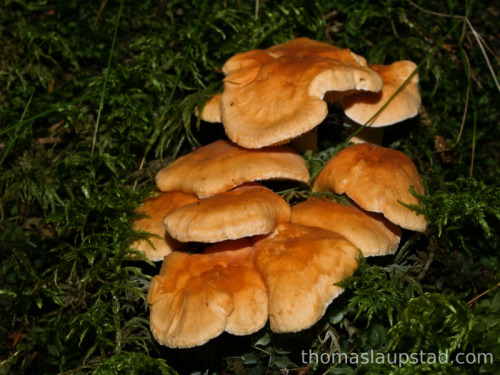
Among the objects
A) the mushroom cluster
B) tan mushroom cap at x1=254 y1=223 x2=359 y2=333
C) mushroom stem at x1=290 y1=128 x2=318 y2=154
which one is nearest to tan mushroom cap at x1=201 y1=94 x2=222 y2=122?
the mushroom cluster

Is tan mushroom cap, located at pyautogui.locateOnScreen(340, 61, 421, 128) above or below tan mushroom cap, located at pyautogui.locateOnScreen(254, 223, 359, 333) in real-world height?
above

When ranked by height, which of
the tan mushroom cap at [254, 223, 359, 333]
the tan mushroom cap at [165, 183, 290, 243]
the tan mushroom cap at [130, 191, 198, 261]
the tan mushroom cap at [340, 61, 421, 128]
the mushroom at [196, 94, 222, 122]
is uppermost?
the tan mushroom cap at [340, 61, 421, 128]

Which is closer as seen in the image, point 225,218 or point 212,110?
point 225,218

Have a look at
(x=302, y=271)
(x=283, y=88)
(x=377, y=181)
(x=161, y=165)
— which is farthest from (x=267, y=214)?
(x=161, y=165)

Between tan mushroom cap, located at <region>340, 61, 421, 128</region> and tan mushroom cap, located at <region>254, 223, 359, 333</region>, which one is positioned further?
tan mushroom cap, located at <region>340, 61, 421, 128</region>

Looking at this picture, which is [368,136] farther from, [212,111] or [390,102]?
[212,111]

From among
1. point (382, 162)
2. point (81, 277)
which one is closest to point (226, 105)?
point (382, 162)

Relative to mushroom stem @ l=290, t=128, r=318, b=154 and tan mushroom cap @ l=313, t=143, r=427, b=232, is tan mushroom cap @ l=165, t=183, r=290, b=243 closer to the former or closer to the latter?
tan mushroom cap @ l=313, t=143, r=427, b=232
